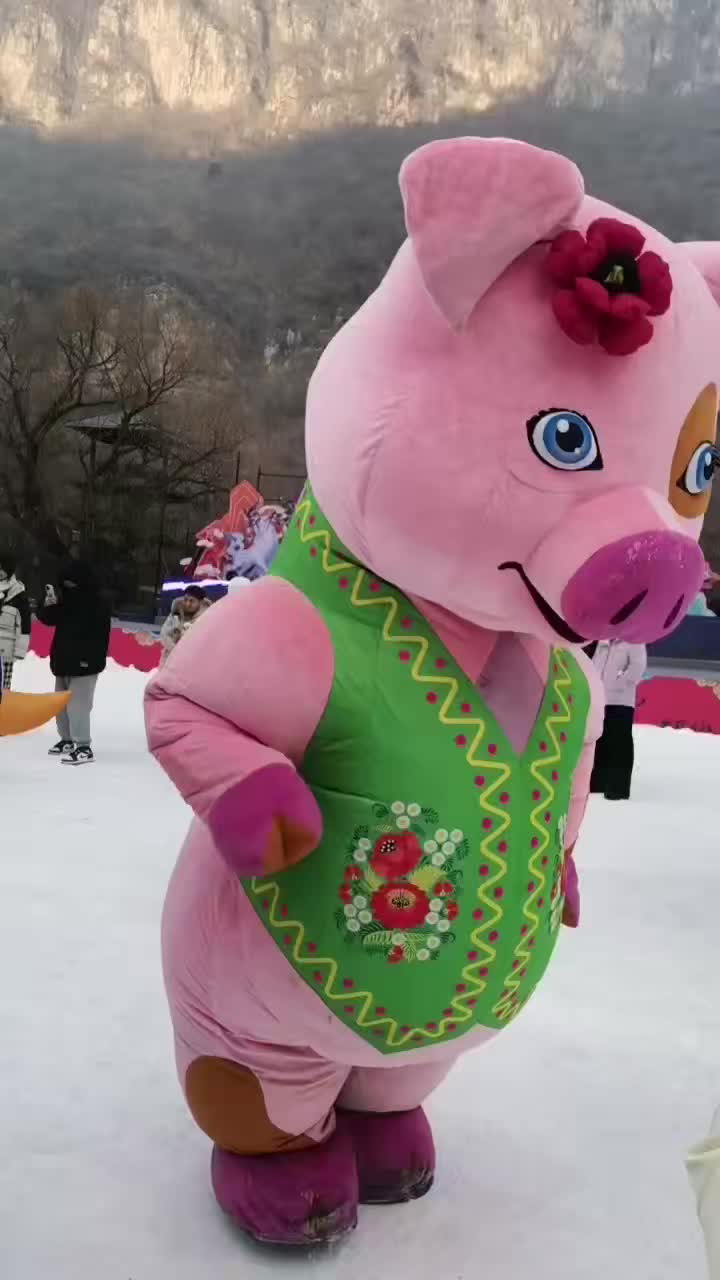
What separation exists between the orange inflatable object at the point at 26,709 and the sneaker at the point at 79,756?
0.34 m

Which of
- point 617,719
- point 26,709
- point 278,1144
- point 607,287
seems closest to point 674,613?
point 607,287

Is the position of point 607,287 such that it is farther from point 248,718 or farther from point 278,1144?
point 278,1144

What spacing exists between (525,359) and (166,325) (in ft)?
77.5

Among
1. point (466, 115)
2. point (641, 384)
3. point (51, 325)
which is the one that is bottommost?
point (51, 325)

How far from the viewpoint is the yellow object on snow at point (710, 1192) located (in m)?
0.82

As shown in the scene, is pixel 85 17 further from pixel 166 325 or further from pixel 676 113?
pixel 676 113

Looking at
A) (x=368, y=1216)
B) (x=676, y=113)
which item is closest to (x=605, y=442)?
(x=368, y=1216)

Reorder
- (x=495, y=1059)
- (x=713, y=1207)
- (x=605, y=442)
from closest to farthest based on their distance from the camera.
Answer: (x=713, y=1207) < (x=605, y=442) < (x=495, y=1059)

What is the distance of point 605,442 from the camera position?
1.31 metres

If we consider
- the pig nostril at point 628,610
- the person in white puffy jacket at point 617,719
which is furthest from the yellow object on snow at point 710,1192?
the person in white puffy jacket at point 617,719

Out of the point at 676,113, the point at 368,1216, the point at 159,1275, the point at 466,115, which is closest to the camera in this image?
the point at 159,1275

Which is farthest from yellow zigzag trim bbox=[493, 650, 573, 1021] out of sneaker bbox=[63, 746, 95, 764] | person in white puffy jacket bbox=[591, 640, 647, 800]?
sneaker bbox=[63, 746, 95, 764]

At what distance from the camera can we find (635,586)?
4.02 feet

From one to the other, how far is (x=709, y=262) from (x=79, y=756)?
4594 mm
